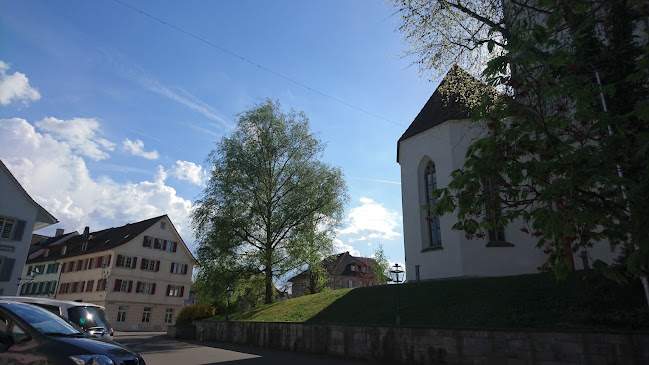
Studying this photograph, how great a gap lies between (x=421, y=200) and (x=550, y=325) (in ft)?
41.6

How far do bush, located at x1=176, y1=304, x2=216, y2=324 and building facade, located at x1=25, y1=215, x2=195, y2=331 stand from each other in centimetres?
1986

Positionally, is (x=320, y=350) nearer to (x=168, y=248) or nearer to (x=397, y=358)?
(x=397, y=358)

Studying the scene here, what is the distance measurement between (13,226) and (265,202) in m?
18.2

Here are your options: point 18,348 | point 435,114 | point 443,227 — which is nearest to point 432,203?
point 443,227

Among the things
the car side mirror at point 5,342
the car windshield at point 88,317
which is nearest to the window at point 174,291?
the car windshield at point 88,317

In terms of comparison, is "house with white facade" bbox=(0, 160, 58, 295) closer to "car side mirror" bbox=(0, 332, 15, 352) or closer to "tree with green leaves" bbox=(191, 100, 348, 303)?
"tree with green leaves" bbox=(191, 100, 348, 303)

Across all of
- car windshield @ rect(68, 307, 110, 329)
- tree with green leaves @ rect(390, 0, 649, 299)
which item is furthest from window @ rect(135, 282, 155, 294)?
tree with green leaves @ rect(390, 0, 649, 299)

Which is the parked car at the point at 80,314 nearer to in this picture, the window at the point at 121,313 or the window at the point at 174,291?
the window at the point at 121,313

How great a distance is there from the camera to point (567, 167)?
17.5 feet

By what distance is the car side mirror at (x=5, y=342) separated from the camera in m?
5.23

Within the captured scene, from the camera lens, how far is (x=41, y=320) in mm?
5715

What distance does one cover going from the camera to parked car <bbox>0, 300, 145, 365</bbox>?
4.96m

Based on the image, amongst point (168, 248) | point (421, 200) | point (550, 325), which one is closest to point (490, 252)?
point (421, 200)

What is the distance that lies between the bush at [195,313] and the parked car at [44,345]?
23576mm
